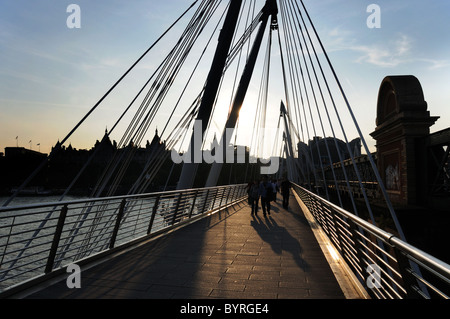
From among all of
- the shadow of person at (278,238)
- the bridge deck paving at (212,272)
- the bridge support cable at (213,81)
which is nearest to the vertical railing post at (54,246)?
the bridge deck paving at (212,272)

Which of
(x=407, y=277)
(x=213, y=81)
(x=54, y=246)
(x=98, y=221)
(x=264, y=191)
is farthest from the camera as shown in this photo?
(x=264, y=191)

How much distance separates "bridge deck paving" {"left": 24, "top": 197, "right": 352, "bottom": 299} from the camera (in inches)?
159

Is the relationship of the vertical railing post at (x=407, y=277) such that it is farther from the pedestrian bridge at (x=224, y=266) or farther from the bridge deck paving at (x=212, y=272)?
the bridge deck paving at (x=212, y=272)

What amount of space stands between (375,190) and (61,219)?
2056cm

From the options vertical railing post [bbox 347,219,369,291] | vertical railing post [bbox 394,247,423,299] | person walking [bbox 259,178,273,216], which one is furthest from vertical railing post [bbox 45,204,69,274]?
person walking [bbox 259,178,273,216]

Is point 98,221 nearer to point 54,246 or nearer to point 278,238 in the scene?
point 54,246

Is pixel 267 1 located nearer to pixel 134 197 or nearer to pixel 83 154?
pixel 134 197

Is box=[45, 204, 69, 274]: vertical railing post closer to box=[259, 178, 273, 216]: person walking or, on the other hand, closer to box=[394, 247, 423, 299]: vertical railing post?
box=[394, 247, 423, 299]: vertical railing post

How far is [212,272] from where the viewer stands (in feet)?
16.4

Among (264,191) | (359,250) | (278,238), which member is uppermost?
(264,191)

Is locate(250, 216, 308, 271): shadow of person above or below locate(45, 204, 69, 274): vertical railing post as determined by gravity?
below

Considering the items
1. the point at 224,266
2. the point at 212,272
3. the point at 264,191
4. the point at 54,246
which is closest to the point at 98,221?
the point at 54,246
